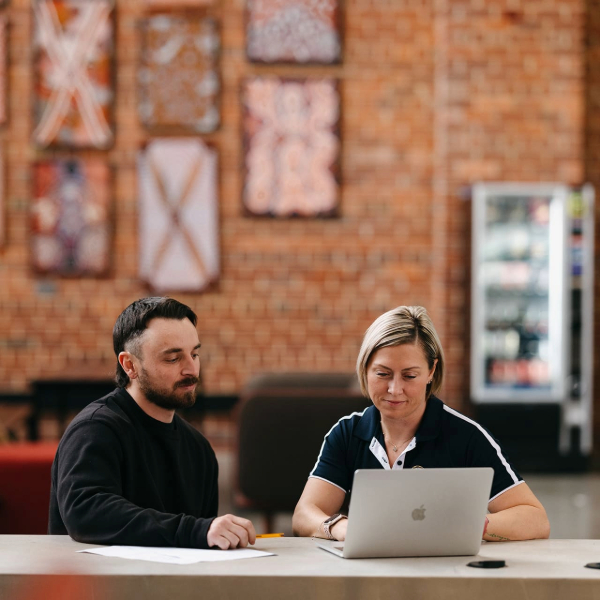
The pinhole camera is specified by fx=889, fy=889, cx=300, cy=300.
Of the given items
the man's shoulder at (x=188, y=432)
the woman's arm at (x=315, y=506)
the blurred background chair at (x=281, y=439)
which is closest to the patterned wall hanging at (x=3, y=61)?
the blurred background chair at (x=281, y=439)

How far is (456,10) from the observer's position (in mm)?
6676

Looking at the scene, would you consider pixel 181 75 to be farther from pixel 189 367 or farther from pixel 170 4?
pixel 189 367

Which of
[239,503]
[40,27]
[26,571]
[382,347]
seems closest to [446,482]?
[382,347]

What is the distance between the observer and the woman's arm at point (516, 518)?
6.61 ft

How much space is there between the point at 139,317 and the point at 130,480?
0.38m

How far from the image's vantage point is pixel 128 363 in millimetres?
2148

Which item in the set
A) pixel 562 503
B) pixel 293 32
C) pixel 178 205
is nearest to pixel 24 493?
pixel 562 503

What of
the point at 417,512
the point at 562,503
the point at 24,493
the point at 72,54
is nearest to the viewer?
the point at 417,512

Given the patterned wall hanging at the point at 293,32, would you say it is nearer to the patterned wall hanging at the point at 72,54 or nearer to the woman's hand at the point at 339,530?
the patterned wall hanging at the point at 72,54

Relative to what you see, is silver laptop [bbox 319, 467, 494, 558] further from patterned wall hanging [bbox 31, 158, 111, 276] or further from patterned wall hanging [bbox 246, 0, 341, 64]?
patterned wall hanging [bbox 246, 0, 341, 64]

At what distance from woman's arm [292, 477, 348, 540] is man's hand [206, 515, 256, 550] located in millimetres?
283

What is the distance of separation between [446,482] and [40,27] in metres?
6.20

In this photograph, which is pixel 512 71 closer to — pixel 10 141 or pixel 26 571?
pixel 10 141

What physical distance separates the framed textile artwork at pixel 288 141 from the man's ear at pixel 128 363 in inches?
193
